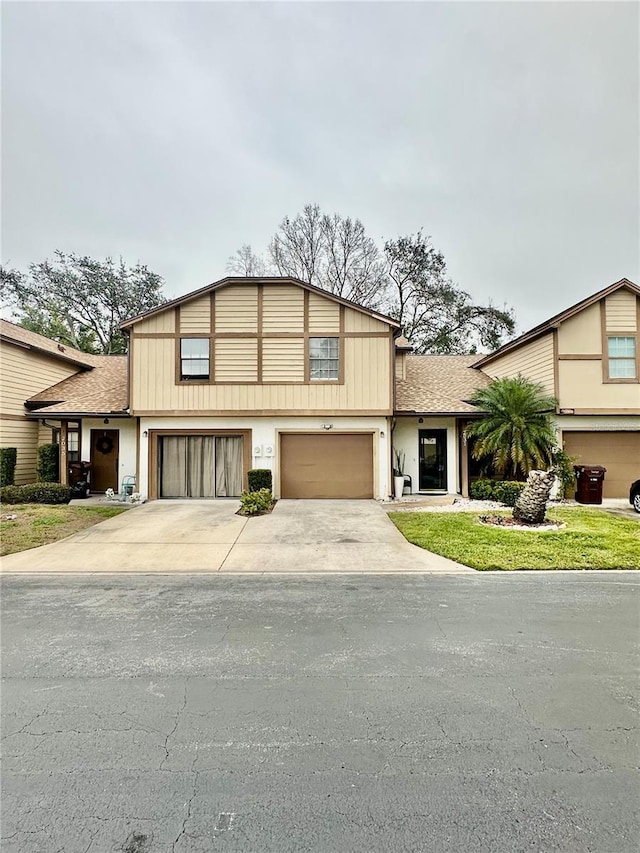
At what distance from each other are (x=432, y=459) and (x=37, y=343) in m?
16.0

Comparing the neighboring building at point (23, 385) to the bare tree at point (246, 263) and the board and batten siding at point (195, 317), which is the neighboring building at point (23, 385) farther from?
the bare tree at point (246, 263)

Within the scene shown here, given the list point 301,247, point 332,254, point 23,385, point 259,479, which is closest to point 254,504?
point 259,479

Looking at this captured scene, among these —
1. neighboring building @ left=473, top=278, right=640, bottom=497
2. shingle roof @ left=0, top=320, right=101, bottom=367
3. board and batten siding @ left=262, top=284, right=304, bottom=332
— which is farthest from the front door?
neighboring building @ left=473, top=278, right=640, bottom=497

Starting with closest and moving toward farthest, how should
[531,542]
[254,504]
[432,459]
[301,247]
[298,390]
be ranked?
1. [531,542]
2. [254,504]
3. [298,390]
4. [432,459]
5. [301,247]

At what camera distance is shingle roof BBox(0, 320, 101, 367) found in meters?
15.2

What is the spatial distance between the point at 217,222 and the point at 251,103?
31.8 ft

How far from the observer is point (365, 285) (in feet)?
90.3

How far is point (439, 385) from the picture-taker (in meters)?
17.0

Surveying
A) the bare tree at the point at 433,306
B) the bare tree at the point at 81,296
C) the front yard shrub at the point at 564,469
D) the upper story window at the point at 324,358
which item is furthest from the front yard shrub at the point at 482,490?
the bare tree at the point at 81,296

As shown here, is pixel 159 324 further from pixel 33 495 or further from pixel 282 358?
pixel 33 495

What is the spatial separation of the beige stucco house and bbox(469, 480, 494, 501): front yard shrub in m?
2.30

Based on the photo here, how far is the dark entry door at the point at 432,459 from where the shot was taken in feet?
49.1

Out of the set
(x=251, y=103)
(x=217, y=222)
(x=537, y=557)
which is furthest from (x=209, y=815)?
(x=217, y=222)

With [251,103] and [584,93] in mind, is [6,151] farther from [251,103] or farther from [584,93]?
[584,93]
